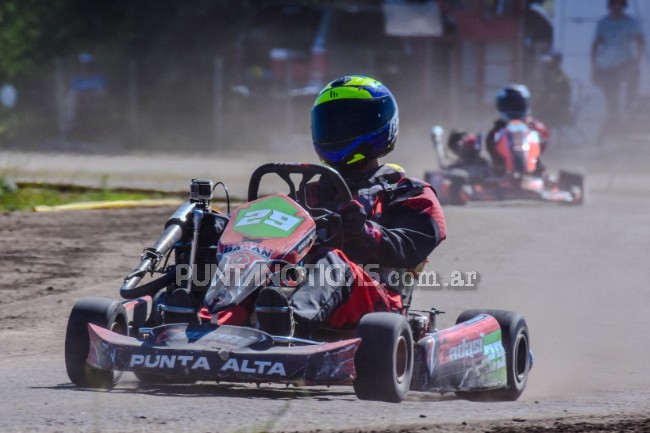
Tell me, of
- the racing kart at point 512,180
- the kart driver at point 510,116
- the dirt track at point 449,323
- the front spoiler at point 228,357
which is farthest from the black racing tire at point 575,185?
the front spoiler at point 228,357

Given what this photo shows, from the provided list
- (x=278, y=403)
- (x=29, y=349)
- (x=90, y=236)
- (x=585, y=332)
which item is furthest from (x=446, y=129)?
(x=278, y=403)

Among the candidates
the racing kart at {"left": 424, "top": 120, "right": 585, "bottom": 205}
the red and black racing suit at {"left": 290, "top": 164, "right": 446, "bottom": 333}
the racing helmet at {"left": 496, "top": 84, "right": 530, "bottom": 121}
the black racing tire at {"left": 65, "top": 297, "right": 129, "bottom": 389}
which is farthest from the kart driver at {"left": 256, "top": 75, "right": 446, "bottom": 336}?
the racing helmet at {"left": 496, "top": 84, "right": 530, "bottom": 121}

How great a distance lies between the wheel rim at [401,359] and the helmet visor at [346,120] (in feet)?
3.88

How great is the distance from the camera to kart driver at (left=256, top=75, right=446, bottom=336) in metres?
4.53

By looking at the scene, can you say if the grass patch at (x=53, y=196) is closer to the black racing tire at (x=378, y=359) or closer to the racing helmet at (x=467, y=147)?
the racing helmet at (x=467, y=147)

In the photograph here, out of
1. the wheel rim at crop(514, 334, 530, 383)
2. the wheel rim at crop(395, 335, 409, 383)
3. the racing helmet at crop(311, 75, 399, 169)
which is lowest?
the wheel rim at crop(514, 334, 530, 383)

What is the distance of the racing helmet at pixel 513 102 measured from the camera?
14.4 meters

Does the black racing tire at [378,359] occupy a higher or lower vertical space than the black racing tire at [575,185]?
lower

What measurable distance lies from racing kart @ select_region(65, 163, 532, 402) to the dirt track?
11cm

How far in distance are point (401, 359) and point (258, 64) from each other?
64.8 feet

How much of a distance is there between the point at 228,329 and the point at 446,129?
19.3m

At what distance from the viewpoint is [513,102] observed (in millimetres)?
14445

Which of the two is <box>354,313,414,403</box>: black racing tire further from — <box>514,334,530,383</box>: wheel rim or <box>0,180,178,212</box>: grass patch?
<box>0,180,178,212</box>: grass patch

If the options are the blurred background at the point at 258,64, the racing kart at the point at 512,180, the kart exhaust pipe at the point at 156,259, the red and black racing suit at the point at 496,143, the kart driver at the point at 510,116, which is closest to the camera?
the kart exhaust pipe at the point at 156,259
